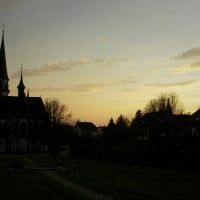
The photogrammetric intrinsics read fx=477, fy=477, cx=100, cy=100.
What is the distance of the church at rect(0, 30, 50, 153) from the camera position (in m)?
105

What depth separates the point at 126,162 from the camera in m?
49.4

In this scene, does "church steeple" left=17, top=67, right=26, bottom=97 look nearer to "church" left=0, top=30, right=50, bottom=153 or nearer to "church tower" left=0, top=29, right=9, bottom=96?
"church" left=0, top=30, right=50, bottom=153

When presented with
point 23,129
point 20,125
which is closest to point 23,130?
point 23,129

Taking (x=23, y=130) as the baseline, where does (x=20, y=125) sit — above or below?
above

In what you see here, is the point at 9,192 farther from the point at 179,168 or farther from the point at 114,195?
the point at 179,168

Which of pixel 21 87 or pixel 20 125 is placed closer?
pixel 20 125

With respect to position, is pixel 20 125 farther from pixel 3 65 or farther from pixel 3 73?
pixel 3 65

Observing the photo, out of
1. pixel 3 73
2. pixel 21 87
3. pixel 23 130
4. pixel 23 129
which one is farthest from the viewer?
pixel 21 87

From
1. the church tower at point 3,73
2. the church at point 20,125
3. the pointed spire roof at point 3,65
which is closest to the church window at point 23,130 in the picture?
the church at point 20,125

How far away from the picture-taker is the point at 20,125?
10662 centimetres

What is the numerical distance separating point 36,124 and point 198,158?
254ft

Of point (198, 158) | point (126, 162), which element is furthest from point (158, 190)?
point (126, 162)

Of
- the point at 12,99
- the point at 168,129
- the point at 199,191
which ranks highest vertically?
the point at 12,99

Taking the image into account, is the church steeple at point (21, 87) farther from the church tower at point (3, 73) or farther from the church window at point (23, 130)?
the church window at point (23, 130)
